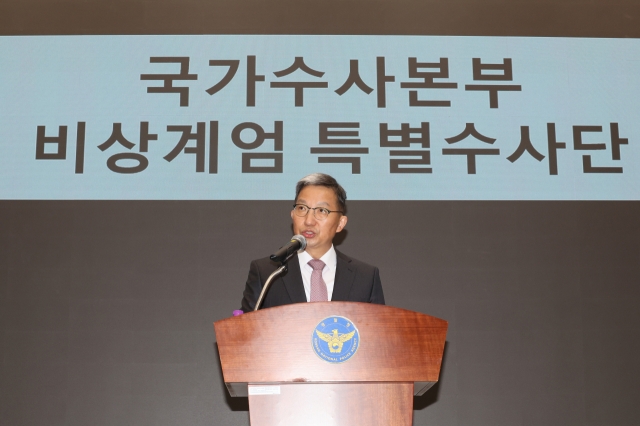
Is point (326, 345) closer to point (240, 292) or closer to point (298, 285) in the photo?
point (298, 285)

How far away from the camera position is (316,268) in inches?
95.3

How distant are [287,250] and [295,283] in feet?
1.67

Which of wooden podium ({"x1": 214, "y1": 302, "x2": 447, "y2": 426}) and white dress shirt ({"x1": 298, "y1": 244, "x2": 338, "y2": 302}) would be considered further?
white dress shirt ({"x1": 298, "y1": 244, "x2": 338, "y2": 302})

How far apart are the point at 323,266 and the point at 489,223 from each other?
4.70 ft

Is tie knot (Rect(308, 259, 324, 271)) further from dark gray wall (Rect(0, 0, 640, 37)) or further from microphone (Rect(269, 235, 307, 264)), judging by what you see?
dark gray wall (Rect(0, 0, 640, 37))

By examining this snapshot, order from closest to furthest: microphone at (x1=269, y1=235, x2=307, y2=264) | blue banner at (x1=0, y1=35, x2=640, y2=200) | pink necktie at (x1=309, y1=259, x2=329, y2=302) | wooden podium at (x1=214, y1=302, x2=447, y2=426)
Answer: wooden podium at (x1=214, y1=302, x2=447, y2=426)
microphone at (x1=269, y1=235, x2=307, y2=264)
pink necktie at (x1=309, y1=259, x2=329, y2=302)
blue banner at (x1=0, y1=35, x2=640, y2=200)

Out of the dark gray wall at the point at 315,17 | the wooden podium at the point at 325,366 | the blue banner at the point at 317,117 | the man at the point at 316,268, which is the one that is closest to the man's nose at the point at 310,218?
the man at the point at 316,268

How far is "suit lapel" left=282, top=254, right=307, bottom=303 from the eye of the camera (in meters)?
2.37

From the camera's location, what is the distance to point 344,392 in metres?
1.65

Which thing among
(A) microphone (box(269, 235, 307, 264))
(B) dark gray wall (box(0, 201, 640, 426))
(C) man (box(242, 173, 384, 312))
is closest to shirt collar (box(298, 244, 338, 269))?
(C) man (box(242, 173, 384, 312))

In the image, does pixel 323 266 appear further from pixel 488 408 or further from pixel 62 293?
pixel 62 293

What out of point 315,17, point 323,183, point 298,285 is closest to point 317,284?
point 298,285

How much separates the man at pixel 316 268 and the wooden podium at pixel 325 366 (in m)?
0.67

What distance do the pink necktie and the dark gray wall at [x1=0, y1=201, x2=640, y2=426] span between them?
1.12m
